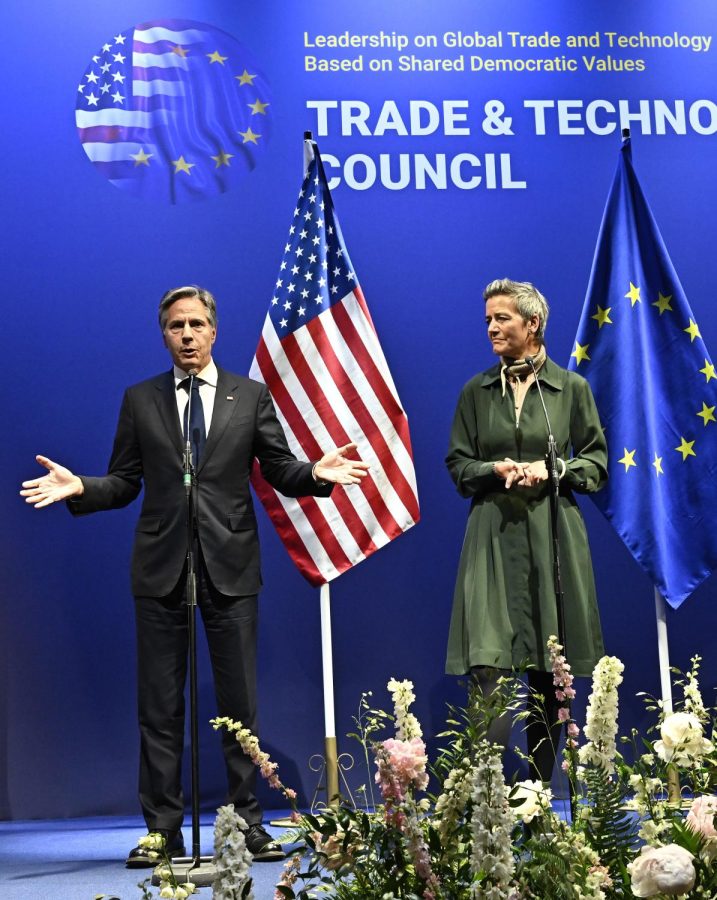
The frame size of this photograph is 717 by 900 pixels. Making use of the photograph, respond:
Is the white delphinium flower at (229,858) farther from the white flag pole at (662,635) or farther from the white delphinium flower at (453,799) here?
the white flag pole at (662,635)

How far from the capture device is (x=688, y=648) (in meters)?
5.14

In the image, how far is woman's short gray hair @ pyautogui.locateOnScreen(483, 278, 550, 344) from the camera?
3936 mm

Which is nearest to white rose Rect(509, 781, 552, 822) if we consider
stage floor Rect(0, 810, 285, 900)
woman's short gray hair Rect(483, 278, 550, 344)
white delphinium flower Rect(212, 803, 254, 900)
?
white delphinium flower Rect(212, 803, 254, 900)

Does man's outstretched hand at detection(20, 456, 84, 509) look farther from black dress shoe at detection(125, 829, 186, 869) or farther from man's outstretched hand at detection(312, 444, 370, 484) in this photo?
black dress shoe at detection(125, 829, 186, 869)

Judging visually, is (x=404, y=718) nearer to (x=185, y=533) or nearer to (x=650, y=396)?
(x=185, y=533)

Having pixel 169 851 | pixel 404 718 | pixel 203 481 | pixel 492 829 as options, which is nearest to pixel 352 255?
pixel 203 481

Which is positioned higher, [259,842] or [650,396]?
[650,396]

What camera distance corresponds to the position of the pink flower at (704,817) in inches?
43.0

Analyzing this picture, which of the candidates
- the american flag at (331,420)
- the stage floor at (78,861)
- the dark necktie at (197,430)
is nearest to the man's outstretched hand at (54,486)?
the dark necktie at (197,430)

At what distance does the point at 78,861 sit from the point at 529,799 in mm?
3116

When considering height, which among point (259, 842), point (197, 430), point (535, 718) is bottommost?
point (259, 842)

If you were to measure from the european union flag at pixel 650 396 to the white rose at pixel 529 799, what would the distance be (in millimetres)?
3433

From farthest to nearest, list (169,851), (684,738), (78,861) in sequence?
(78,861) < (169,851) < (684,738)

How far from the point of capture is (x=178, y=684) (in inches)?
153
